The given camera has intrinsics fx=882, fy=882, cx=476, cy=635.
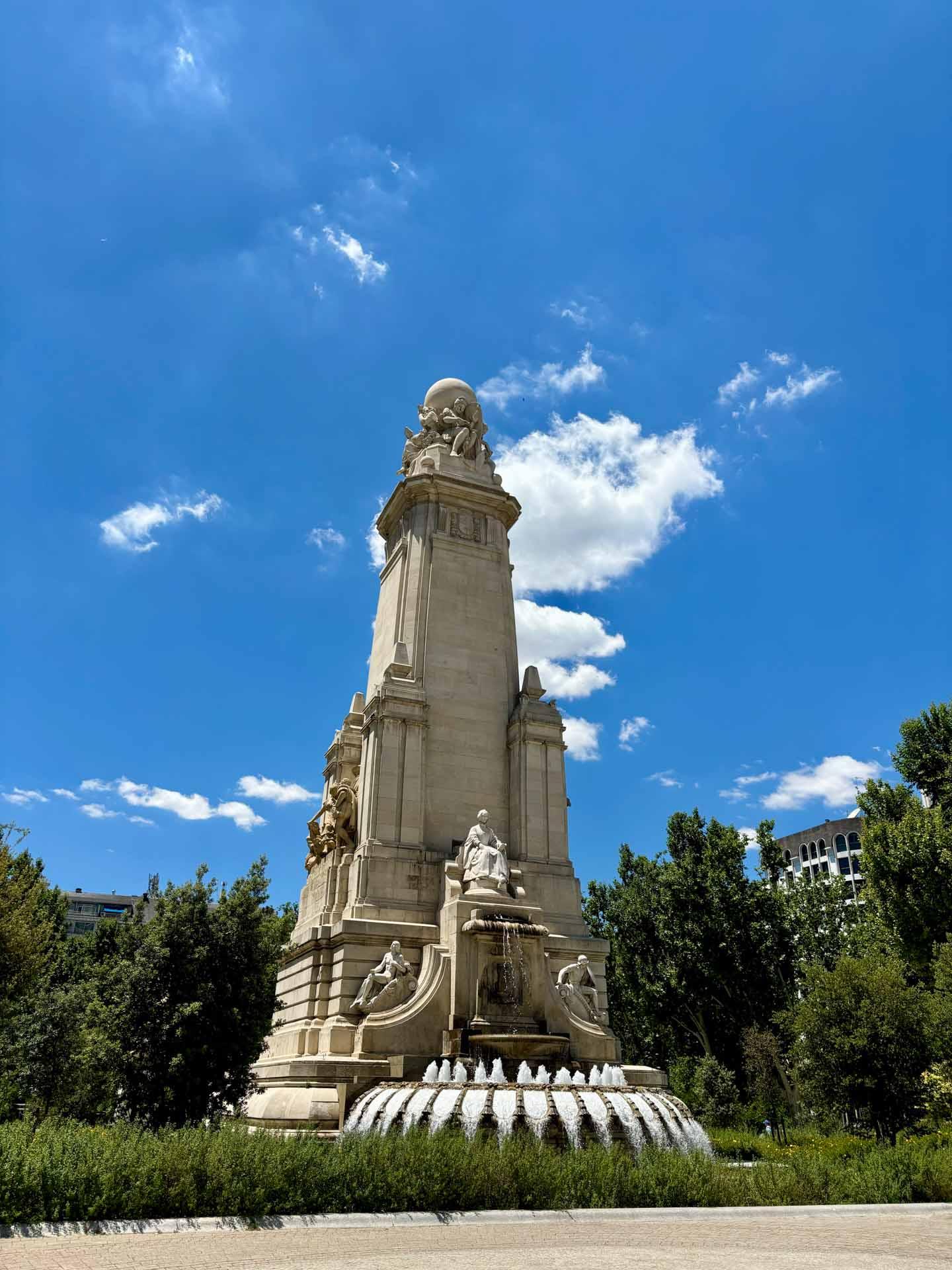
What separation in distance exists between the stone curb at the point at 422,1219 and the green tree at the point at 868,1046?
8.99 metres

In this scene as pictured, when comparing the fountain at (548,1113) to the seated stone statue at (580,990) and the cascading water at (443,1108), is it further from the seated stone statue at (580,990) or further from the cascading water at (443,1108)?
the seated stone statue at (580,990)

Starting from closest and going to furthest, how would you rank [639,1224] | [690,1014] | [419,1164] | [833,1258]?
[833,1258] → [639,1224] → [419,1164] → [690,1014]

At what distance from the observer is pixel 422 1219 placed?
1048 cm

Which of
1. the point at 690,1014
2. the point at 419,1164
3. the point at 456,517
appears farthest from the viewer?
the point at 690,1014

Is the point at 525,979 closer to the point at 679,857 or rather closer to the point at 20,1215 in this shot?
the point at 20,1215

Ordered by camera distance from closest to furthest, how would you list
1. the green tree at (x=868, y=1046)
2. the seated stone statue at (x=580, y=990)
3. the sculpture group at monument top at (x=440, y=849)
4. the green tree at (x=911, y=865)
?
1. the sculpture group at monument top at (x=440, y=849)
2. the green tree at (x=868, y=1046)
3. the seated stone statue at (x=580, y=990)
4. the green tree at (x=911, y=865)

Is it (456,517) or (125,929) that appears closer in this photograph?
(125,929)

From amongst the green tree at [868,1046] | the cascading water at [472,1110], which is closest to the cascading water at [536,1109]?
the cascading water at [472,1110]

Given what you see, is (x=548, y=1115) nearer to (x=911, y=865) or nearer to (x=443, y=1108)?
(x=443, y=1108)

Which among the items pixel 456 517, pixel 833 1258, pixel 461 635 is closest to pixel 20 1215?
pixel 833 1258

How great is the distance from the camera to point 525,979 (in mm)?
21359

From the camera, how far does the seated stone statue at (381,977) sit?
67.9 ft

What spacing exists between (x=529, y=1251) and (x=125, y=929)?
44.8ft

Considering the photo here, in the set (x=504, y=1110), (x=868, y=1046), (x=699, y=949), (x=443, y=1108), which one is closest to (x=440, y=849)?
(x=443, y=1108)
